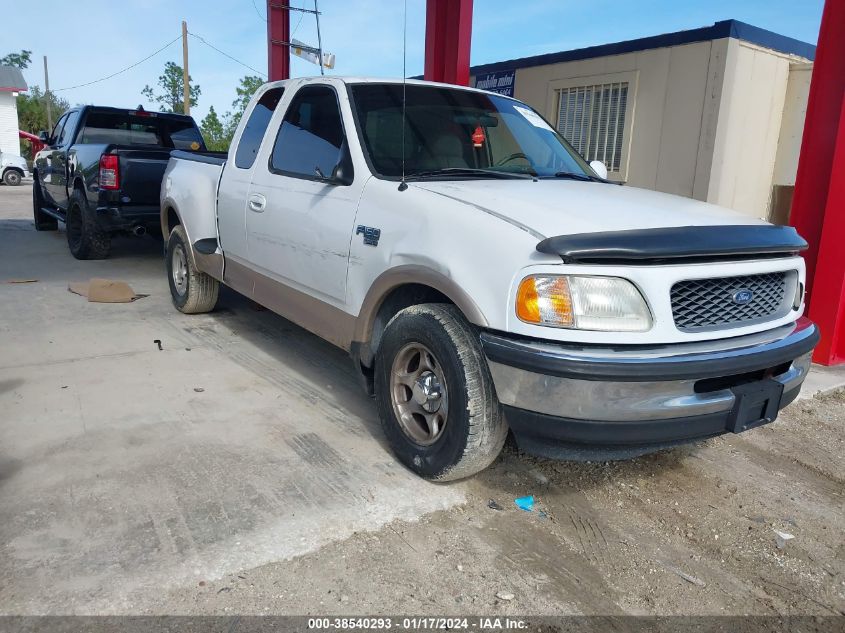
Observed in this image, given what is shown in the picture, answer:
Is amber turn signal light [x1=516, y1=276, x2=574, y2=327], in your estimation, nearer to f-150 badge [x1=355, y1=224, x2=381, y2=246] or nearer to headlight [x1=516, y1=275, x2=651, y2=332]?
headlight [x1=516, y1=275, x2=651, y2=332]

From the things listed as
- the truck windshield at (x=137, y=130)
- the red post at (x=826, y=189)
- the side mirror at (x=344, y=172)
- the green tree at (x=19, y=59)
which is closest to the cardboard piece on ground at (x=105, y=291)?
the truck windshield at (x=137, y=130)

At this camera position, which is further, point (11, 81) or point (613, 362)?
point (11, 81)

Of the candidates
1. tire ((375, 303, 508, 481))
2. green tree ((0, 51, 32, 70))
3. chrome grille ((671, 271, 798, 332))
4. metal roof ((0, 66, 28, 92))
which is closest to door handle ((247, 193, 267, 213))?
tire ((375, 303, 508, 481))

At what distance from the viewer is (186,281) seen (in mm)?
6172

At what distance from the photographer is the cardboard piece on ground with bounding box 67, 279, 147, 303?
22.3 feet

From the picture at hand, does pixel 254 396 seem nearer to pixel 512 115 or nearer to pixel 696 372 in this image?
pixel 512 115

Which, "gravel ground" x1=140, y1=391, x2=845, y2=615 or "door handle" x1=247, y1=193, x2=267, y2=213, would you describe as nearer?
"gravel ground" x1=140, y1=391, x2=845, y2=615

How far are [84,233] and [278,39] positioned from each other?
4.19m

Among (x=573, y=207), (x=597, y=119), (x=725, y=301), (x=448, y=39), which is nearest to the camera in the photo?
(x=725, y=301)

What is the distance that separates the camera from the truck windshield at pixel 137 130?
9305 mm

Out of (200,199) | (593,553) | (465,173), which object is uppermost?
(465,173)

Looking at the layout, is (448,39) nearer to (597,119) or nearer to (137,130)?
(597,119)

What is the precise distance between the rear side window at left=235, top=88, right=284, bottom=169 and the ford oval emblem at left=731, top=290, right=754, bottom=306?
3253 millimetres

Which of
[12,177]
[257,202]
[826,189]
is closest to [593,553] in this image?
[257,202]
